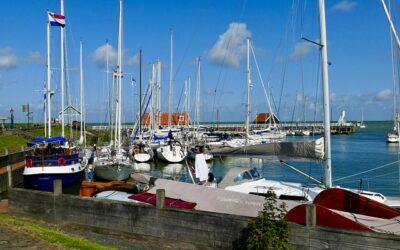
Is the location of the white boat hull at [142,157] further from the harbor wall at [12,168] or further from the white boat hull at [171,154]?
the harbor wall at [12,168]

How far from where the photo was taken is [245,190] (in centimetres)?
2094

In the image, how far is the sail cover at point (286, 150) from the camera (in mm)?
19141

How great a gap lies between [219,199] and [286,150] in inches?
204

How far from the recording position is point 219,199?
16.4 metres

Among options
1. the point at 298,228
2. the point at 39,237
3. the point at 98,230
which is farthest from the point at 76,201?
the point at 298,228

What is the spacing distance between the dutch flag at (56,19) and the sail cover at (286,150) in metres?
27.4

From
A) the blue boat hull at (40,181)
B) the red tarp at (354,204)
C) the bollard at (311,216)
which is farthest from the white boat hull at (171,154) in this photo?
the bollard at (311,216)

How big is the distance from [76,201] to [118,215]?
212 centimetres

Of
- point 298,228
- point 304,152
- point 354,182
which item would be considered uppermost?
point 304,152

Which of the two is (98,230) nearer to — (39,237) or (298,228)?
(39,237)

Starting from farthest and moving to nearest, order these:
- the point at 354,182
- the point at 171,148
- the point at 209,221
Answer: the point at 171,148 → the point at 354,182 → the point at 209,221

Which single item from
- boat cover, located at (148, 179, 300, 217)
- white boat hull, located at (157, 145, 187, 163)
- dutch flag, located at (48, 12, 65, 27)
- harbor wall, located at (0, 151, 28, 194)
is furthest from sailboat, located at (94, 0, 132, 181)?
boat cover, located at (148, 179, 300, 217)

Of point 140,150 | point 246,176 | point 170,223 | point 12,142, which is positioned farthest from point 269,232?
point 12,142

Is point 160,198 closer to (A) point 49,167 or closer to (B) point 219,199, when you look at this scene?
(B) point 219,199
